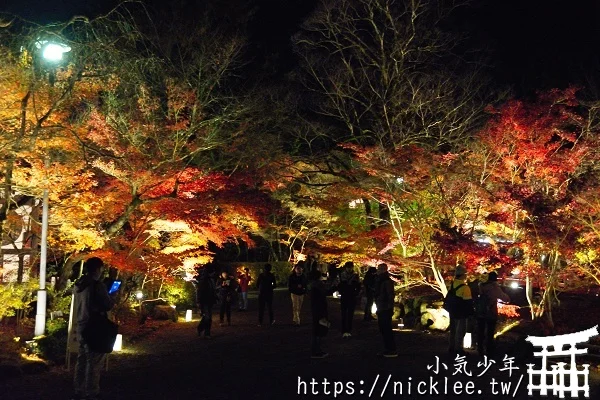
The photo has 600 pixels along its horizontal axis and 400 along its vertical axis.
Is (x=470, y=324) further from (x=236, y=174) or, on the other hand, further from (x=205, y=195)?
(x=236, y=174)

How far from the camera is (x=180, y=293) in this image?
70.6ft

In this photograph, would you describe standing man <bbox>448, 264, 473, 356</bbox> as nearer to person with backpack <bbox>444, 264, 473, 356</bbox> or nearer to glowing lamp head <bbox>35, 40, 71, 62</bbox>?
person with backpack <bbox>444, 264, 473, 356</bbox>

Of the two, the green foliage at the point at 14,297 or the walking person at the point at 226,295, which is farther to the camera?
the walking person at the point at 226,295

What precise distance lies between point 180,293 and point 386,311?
12.4 meters

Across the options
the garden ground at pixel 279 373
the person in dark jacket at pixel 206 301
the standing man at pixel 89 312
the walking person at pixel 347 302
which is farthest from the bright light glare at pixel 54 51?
the walking person at pixel 347 302

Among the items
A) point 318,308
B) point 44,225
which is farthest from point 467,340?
point 44,225

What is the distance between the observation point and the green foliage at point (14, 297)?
10834mm

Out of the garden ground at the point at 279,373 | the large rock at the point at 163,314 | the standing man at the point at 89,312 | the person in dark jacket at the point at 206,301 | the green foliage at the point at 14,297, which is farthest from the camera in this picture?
the large rock at the point at 163,314

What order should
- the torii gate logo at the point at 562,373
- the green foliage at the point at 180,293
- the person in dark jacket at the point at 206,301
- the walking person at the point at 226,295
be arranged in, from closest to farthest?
1. the torii gate logo at the point at 562,373
2. the person in dark jacket at the point at 206,301
3. the walking person at the point at 226,295
4. the green foliage at the point at 180,293

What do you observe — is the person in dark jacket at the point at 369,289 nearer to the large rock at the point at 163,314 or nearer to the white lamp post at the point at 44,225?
the large rock at the point at 163,314

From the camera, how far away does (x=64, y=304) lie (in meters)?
14.4

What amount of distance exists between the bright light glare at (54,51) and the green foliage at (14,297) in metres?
4.37

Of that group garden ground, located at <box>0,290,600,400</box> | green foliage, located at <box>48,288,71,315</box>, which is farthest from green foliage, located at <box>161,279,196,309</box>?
garden ground, located at <box>0,290,600,400</box>

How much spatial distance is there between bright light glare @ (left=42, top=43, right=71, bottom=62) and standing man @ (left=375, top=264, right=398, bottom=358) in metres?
7.07
